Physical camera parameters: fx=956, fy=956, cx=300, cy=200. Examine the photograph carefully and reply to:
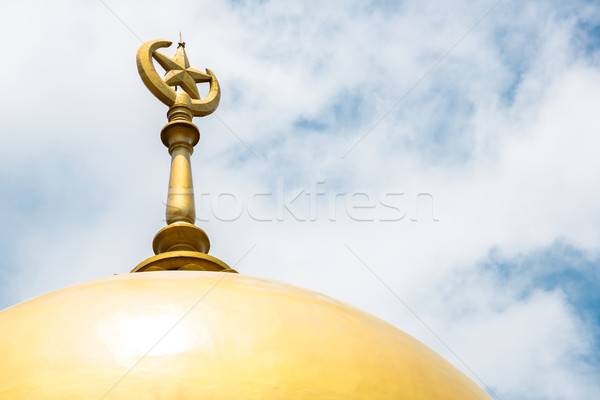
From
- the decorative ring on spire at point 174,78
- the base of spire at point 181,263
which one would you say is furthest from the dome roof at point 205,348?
the decorative ring on spire at point 174,78

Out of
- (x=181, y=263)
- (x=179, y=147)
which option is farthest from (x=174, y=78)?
(x=181, y=263)

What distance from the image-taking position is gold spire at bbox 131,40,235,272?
6453 millimetres

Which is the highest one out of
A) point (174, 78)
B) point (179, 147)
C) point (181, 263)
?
point (174, 78)

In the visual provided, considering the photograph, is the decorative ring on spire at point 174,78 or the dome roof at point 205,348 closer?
the dome roof at point 205,348

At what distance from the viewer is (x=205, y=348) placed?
4383mm

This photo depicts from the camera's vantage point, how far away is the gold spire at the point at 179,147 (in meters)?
6.45

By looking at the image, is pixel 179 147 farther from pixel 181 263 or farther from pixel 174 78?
pixel 181 263

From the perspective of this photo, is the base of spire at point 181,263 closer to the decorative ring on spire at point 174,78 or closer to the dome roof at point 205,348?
the dome roof at point 205,348

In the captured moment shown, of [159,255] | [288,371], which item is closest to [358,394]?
[288,371]

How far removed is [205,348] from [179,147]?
3.74 m

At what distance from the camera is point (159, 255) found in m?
6.46

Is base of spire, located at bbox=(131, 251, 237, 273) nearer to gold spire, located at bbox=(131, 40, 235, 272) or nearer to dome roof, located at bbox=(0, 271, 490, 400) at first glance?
gold spire, located at bbox=(131, 40, 235, 272)

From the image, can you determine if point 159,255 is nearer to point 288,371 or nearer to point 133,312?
point 133,312

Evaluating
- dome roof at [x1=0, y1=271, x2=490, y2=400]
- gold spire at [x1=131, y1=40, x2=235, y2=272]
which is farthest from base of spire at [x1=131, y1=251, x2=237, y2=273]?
dome roof at [x1=0, y1=271, x2=490, y2=400]
